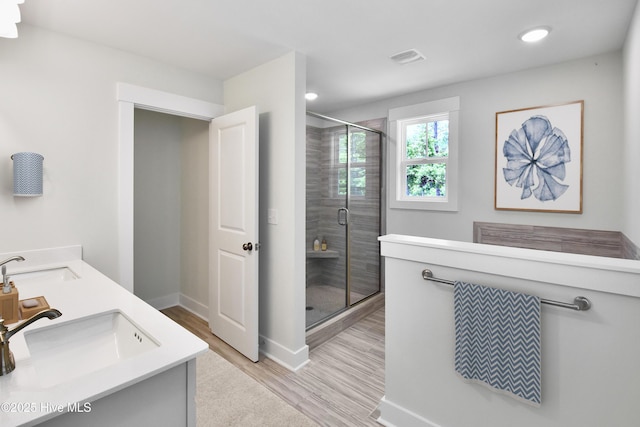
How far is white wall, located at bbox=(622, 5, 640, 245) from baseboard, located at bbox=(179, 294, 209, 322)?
3.48 meters

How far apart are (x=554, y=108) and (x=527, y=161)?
47 cm

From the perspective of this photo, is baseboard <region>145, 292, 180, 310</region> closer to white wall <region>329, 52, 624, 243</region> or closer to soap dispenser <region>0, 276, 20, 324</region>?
soap dispenser <region>0, 276, 20, 324</region>

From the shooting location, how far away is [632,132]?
1949 mm

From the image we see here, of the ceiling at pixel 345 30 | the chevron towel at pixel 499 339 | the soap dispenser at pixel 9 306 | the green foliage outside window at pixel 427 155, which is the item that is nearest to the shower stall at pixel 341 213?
the green foliage outside window at pixel 427 155

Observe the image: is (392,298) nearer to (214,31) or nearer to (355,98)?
(214,31)

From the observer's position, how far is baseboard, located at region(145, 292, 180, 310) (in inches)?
139

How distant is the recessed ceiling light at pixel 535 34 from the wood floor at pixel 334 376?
2.56 metres

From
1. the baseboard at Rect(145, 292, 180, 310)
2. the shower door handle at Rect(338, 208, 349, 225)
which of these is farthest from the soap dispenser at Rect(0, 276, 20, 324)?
the shower door handle at Rect(338, 208, 349, 225)

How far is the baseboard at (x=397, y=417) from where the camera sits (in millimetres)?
1670

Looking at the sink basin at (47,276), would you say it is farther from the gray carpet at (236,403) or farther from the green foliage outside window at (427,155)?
the green foliage outside window at (427,155)

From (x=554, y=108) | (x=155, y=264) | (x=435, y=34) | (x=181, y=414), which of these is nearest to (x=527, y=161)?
(x=554, y=108)

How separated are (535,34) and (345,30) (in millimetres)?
1271

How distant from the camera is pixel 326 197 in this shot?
326 centimetres

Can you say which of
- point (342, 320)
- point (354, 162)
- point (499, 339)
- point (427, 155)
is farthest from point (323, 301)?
point (499, 339)
